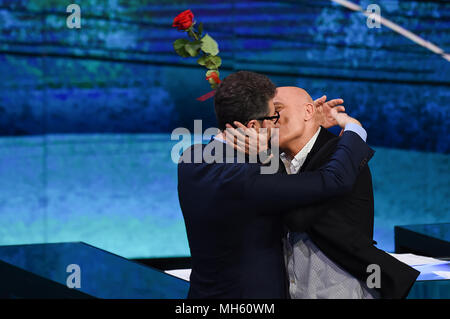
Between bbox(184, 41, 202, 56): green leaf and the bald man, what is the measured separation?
52 cm

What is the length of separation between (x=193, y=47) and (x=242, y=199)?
0.69 meters

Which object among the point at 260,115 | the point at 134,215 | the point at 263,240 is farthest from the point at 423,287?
the point at 134,215

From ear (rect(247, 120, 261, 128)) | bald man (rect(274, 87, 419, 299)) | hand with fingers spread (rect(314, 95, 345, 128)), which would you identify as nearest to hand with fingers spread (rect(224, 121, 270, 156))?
ear (rect(247, 120, 261, 128))

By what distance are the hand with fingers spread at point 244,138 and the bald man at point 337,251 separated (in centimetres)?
21

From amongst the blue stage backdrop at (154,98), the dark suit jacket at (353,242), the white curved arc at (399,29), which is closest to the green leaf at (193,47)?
the dark suit jacket at (353,242)

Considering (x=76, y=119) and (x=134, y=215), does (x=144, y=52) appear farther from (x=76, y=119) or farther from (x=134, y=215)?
(x=134, y=215)

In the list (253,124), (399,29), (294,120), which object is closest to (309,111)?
(294,120)

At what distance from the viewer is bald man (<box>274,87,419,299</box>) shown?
1608mm

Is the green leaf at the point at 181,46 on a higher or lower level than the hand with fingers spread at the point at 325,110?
higher

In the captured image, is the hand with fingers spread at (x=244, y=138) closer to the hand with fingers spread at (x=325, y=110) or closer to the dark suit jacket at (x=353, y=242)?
the dark suit jacket at (x=353, y=242)

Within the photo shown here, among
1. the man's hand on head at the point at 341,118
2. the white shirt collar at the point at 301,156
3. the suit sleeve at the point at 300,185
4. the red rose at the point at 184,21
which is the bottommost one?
the suit sleeve at the point at 300,185

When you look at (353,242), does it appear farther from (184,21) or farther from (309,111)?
(184,21)

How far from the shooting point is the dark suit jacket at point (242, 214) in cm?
150

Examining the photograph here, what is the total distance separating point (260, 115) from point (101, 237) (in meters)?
4.19
